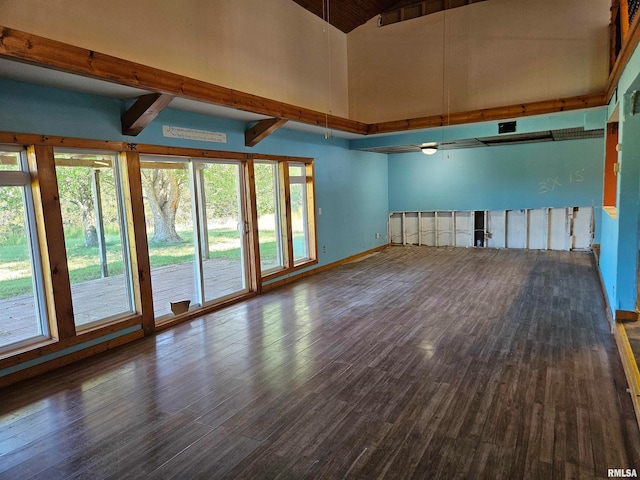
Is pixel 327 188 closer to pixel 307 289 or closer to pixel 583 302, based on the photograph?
pixel 307 289

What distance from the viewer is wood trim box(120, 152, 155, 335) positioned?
14.2 ft

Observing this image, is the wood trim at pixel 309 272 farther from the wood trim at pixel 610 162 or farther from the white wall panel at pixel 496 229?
the wood trim at pixel 610 162

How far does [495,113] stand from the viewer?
20.9 ft

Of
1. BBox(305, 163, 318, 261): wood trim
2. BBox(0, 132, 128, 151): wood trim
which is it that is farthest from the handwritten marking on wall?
BBox(0, 132, 128, 151): wood trim

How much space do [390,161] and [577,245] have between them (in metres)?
4.77

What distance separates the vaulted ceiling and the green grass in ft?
13.9

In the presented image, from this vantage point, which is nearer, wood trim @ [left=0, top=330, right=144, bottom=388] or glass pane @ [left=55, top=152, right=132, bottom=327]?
wood trim @ [left=0, top=330, right=144, bottom=388]

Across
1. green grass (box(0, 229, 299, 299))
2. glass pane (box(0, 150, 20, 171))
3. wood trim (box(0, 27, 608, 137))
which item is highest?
wood trim (box(0, 27, 608, 137))

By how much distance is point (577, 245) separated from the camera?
8.68 meters

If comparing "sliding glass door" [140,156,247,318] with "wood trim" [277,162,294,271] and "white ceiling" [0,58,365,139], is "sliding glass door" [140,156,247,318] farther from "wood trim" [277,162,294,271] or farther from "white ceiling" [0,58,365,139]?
"wood trim" [277,162,294,271]

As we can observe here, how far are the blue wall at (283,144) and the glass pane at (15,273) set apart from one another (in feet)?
1.73

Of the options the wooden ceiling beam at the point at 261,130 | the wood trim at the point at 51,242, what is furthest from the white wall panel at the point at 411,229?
the wood trim at the point at 51,242

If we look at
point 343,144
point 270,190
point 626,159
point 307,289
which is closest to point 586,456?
point 626,159

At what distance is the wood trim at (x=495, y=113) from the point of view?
5.80 metres
